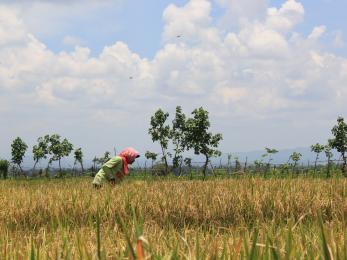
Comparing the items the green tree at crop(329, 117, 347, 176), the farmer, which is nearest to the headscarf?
the farmer

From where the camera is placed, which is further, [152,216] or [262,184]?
[262,184]

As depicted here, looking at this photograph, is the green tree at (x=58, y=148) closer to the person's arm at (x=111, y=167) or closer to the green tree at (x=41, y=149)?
the green tree at (x=41, y=149)

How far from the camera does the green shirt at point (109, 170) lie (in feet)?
31.4

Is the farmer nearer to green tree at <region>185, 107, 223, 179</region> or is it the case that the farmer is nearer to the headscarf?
the headscarf

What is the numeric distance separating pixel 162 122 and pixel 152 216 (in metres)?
40.0

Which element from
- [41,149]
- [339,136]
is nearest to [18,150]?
[41,149]

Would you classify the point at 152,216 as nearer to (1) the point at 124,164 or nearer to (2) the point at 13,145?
(1) the point at 124,164

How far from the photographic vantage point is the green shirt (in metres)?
9.59

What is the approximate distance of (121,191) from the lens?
7793 millimetres

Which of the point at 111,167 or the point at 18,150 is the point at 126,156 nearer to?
the point at 111,167

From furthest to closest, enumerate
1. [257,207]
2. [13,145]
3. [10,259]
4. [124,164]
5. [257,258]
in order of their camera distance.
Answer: [13,145]
[124,164]
[257,207]
[10,259]
[257,258]

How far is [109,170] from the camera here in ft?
31.9

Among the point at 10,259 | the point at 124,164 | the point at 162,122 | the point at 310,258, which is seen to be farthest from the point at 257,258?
the point at 162,122

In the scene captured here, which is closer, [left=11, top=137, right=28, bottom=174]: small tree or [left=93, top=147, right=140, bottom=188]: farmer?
[left=93, top=147, right=140, bottom=188]: farmer
